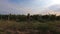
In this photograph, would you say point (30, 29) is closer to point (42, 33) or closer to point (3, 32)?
point (42, 33)

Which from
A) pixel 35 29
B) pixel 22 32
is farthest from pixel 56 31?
A: pixel 22 32

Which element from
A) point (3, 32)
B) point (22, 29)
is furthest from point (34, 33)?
point (3, 32)

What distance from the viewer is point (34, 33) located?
17.6 m

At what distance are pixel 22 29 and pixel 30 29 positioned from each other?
83cm

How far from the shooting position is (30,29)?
1870 centimetres

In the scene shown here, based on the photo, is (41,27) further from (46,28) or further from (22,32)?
(22,32)

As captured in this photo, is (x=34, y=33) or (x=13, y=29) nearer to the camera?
(x=34, y=33)

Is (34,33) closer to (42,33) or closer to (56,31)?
(42,33)

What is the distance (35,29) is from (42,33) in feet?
4.56

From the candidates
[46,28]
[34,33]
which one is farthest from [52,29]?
[34,33]

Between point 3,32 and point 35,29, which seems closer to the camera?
point 3,32

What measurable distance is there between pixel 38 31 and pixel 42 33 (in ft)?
1.83

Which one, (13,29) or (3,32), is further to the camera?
(13,29)

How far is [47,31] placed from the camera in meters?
17.8
